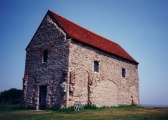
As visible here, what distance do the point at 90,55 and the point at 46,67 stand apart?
4.51 metres

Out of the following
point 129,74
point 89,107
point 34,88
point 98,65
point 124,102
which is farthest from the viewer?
point 129,74

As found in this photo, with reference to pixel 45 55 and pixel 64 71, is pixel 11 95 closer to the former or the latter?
pixel 45 55

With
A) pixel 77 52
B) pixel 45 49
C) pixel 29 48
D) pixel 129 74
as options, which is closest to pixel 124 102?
pixel 129 74

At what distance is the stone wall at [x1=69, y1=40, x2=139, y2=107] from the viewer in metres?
16.1

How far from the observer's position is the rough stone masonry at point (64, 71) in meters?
15.5

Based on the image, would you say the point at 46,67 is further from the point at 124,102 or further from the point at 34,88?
the point at 124,102

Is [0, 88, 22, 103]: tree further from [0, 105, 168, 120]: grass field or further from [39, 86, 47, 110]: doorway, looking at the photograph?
[0, 105, 168, 120]: grass field

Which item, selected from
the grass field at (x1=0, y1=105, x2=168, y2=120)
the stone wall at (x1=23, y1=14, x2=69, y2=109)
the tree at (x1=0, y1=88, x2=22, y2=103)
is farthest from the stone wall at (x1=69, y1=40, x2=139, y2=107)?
the tree at (x1=0, y1=88, x2=22, y2=103)

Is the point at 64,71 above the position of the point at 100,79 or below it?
above

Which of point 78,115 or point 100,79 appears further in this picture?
point 100,79

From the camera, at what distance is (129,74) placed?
23.4 m

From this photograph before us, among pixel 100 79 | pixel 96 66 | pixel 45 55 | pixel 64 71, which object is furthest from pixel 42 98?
pixel 96 66

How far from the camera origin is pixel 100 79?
18375 mm

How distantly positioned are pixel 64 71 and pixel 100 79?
4.74 m
